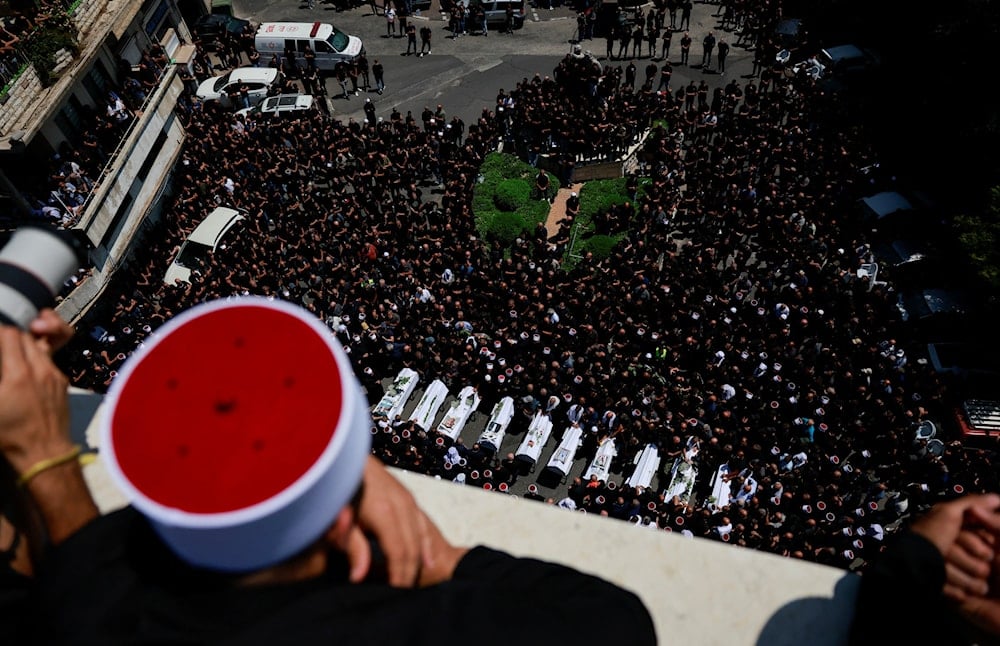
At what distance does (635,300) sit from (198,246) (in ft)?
47.1

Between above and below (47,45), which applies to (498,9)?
below

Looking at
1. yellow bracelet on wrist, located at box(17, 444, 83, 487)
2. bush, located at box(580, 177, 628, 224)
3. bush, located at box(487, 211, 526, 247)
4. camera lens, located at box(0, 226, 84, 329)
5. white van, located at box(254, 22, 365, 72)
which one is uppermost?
camera lens, located at box(0, 226, 84, 329)

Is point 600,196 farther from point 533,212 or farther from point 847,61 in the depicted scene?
point 847,61

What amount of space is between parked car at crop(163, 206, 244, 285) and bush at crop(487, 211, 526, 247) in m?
8.77

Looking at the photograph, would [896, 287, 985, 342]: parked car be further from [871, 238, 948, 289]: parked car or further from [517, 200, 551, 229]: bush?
[517, 200, 551, 229]: bush

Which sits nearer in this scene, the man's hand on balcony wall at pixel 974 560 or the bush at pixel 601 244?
the man's hand on balcony wall at pixel 974 560

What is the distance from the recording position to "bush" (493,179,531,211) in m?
22.3

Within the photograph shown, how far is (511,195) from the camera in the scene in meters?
22.4

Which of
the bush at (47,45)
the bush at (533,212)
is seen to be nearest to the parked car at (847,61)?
the bush at (533,212)

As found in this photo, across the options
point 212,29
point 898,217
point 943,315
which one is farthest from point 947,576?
point 212,29

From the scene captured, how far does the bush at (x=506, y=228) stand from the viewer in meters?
21.0

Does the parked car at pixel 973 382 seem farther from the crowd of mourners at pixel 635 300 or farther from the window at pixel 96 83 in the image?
the window at pixel 96 83

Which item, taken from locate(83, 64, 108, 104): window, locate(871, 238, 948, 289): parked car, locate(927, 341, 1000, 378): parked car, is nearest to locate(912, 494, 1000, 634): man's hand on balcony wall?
locate(927, 341, 1000, 378): parked car

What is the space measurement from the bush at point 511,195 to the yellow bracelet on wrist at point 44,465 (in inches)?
799
